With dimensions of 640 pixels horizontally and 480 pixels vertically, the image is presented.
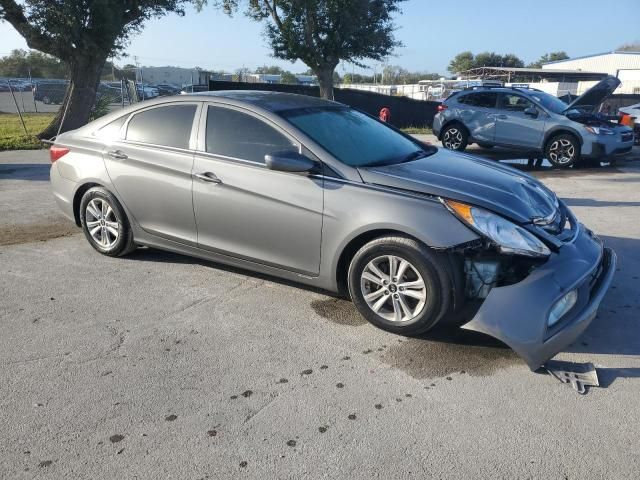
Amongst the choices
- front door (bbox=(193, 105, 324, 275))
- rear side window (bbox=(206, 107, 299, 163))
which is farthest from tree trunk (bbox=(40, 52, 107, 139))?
front door (bbox=(193, 105, 324, 275))

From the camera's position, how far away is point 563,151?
11688mm

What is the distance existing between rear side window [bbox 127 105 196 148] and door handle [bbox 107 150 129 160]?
15cm

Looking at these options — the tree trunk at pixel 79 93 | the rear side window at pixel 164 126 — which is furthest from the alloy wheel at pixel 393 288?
the tree trunk at pixel 79 93

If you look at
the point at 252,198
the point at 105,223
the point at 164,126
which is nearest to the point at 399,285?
the point at 252,198

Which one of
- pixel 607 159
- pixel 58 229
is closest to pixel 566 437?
pixel 58 229

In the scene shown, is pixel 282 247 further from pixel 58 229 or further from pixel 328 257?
pixel 58 229

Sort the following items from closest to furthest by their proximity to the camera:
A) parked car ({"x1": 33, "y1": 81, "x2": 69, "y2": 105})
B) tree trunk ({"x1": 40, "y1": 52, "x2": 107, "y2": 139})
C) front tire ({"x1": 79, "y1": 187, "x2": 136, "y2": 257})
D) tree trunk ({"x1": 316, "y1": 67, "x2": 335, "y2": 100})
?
front tire ({"x1": 79, "y1": 187, "x2": 136, "y2": 257}) → tree trunk ({"x1": 40, "y1": 52, "x2": 107, "y2": 139}) → tree trunk ({"x1": 316, "y1": 67, "x2": 335, "y2": 100}) → parked car ({"x1": 33, "y1": 81, "x2": 69, "y2": 105})

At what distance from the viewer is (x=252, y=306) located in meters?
4.22

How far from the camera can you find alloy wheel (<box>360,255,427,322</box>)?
11.7 ft

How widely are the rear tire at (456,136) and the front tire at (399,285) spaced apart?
10.4 metres

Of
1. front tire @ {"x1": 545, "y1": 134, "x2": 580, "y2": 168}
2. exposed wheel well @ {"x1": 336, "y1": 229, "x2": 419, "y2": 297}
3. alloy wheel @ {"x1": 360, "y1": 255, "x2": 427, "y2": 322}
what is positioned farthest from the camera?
front tire @ {"x1": 545, "y1": 134, "x2": 580, "y2": 168}

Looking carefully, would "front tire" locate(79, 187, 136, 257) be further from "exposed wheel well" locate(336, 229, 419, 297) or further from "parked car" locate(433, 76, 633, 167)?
"parked car" locate(433, 76, 633, 167)

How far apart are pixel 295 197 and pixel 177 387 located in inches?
61.4

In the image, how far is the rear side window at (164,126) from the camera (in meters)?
4.63
